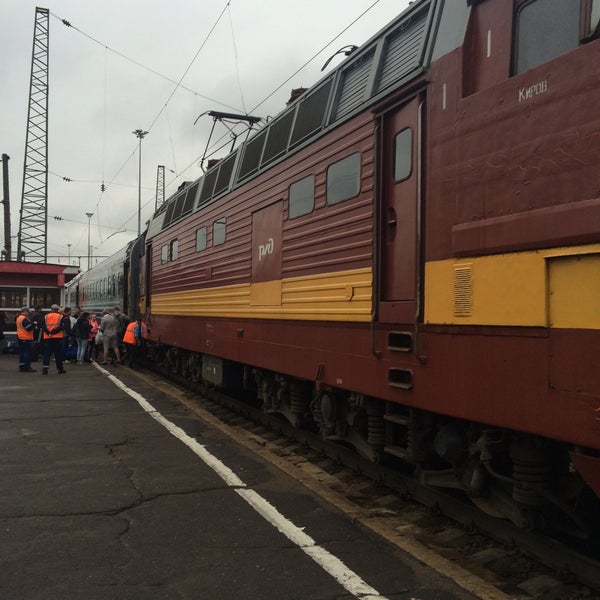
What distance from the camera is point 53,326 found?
1603 centimetres

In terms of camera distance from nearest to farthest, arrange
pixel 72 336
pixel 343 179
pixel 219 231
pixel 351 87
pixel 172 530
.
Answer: pixel 172 530 < pixel 343 179 < pixel 351 87 < pixel 219 231 < pixel 72 336

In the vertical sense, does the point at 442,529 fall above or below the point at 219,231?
below

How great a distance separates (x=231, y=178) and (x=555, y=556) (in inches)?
280

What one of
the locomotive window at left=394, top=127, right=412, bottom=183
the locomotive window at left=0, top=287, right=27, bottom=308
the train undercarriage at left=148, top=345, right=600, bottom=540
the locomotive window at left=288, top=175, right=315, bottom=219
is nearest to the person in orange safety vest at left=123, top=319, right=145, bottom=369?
the locomotive window at left=0, top=287, right=27, bottom=308

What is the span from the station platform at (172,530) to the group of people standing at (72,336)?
8.05 meters

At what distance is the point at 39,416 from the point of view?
953 cm

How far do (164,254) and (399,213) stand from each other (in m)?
9.88

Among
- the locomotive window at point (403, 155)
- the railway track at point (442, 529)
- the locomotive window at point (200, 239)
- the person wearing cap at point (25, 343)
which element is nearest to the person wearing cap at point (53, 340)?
the person wearing cap at point (25, 343)

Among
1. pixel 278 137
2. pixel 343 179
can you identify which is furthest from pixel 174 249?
pixel 343 179

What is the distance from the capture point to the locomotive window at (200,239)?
35.9 feet

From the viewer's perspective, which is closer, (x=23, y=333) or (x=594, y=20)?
(x=594, y=20)

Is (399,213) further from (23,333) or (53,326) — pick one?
(23,333)

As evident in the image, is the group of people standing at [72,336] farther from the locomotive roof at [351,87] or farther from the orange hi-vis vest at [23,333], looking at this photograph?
the locomotive roof at [351,87]

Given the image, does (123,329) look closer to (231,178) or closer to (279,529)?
(231,178)
